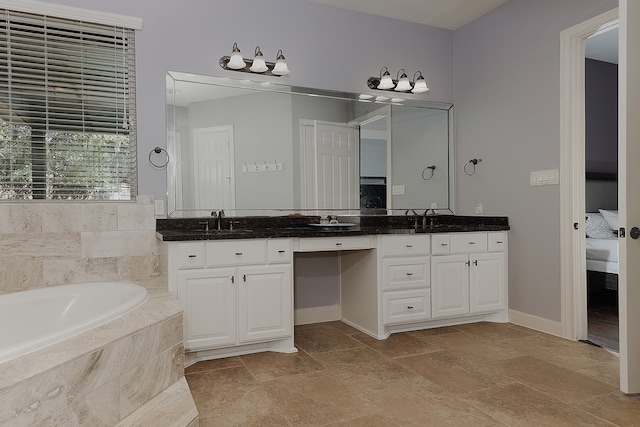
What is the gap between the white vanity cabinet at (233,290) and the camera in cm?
266

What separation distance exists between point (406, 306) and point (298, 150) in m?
1.53

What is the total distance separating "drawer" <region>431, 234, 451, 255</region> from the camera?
3.39 m

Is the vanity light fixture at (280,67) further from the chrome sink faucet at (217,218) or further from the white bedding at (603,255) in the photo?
the white bedding at (603,255)

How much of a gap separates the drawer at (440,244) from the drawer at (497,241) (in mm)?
419

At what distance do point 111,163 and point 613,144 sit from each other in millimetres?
5468

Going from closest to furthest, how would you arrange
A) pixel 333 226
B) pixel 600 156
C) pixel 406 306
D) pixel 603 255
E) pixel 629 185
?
pixel 629 185
pixel 406 306
pixel 333 226
pixel 603 255
pixel 600 156

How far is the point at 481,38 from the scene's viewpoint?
3930mm

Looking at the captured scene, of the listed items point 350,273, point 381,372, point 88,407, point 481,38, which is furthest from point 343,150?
point 88,407

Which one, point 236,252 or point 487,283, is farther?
point 487,283

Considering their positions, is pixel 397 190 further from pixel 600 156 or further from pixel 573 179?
pixel 600 156

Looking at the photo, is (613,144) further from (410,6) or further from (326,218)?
(326,218)

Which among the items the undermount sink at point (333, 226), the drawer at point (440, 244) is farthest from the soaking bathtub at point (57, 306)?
the drawer at point (440, 244)

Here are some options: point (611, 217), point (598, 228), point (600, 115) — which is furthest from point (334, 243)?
point (600, 115)

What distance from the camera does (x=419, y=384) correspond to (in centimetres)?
240
